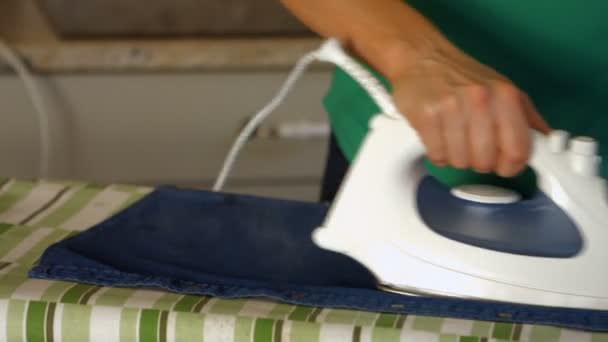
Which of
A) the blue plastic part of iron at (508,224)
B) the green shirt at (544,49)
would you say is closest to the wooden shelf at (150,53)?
the green shirt at (544,49)

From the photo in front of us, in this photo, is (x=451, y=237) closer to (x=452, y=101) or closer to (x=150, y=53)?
(x=452, y=101)

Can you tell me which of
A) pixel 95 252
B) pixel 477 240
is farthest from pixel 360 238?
pixel 95 252

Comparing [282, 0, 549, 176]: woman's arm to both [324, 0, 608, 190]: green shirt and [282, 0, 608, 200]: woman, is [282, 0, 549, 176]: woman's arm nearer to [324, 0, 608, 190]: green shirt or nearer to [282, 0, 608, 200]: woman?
[282, 0, 608, 200]: woman

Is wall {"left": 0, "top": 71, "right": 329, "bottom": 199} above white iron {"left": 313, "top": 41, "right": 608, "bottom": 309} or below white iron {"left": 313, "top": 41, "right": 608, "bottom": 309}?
above

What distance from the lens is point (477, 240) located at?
1.99ft

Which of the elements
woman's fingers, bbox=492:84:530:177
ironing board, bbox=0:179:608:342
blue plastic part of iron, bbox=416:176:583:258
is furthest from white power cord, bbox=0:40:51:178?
woman's fingers, bbox=492:84:530:177

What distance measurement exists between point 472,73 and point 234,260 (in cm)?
23

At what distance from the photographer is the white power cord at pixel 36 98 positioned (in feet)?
3.95

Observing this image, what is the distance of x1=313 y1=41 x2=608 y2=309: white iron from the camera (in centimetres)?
57

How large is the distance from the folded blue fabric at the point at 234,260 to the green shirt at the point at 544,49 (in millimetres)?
145

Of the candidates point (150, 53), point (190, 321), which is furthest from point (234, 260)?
point (150, 53)

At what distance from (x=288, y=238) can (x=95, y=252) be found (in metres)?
0.16

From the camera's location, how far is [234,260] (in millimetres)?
659

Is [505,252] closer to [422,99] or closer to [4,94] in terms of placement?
[422,99]
